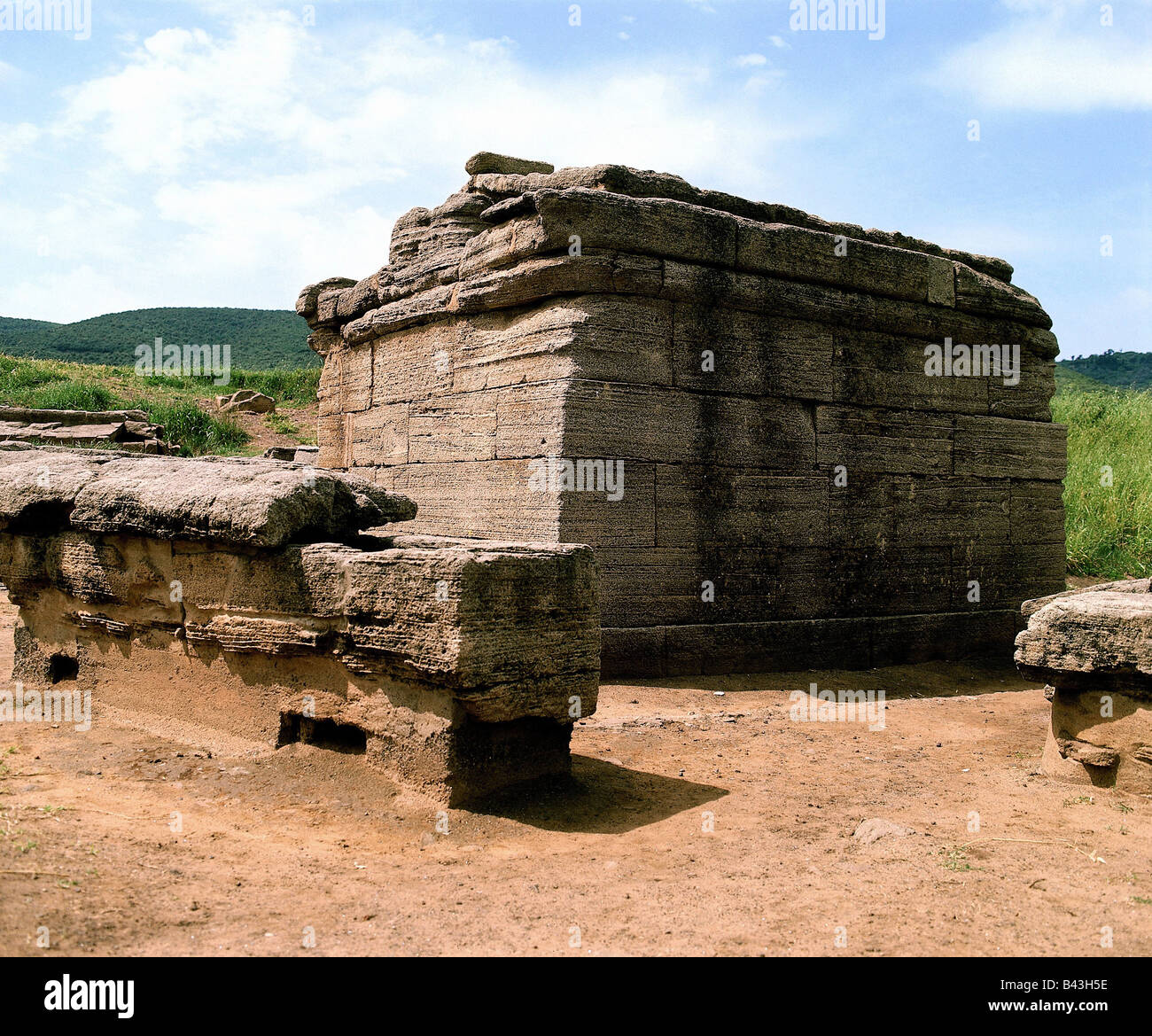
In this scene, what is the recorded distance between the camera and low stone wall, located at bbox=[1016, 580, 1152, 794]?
410 cm

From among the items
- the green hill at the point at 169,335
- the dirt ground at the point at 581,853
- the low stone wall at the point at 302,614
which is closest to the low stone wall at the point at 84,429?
the low stone wall at the point at 302,614

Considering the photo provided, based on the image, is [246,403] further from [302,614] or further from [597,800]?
[597,800]

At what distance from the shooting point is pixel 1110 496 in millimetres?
12930

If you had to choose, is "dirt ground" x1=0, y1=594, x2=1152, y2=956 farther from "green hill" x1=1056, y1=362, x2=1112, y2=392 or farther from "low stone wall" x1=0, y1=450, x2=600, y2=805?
"green hill" x1=1056, y1=362, x2=1112, y2=392

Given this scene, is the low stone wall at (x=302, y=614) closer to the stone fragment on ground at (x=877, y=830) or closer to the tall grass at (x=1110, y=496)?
the stone fragment on ground at (x=877, y=830)

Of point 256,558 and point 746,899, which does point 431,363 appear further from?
point 746,899

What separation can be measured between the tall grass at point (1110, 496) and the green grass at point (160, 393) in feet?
50.0

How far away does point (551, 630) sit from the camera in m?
4.00

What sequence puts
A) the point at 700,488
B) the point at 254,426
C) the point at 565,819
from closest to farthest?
the point at 565,819, the point at 700,488, the point at 254,426

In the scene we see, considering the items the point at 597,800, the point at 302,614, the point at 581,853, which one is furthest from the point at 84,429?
the point at 581,853

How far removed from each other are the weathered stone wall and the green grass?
1261 centimetres

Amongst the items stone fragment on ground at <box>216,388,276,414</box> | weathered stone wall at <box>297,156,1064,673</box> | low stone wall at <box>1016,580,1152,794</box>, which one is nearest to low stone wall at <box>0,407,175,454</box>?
stone fragment on ground at <box>216,388,276,414</box>
